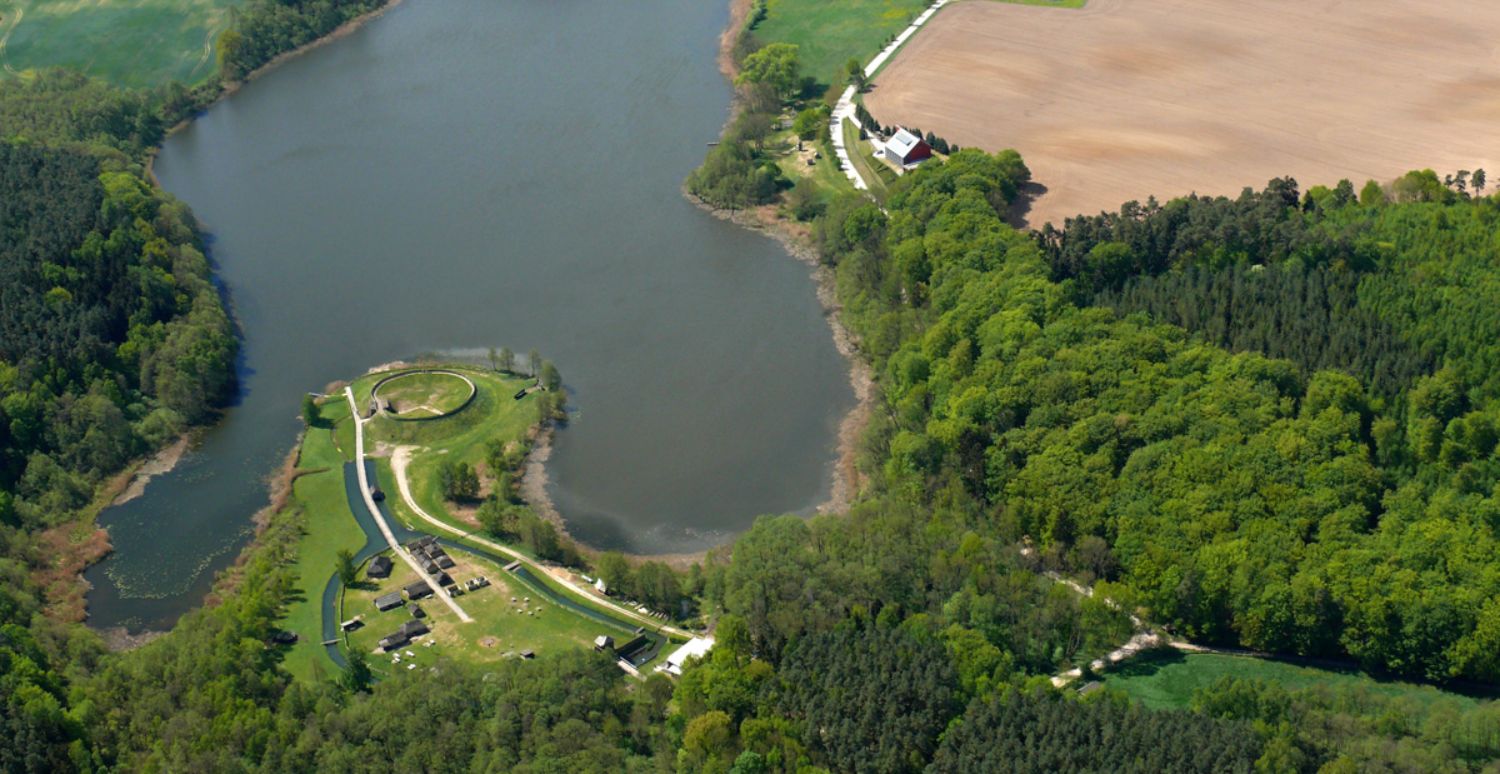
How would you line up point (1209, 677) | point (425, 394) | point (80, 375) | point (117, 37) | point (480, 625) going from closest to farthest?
point (1209, 677)
point (480, 625)
point (80, 375)
point (425, 394)
point (117, 37)

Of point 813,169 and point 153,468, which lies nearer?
point 153,468

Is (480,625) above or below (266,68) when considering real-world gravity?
below

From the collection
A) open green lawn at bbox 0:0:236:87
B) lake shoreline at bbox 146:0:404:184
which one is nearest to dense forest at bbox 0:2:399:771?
lake shoreline at bbox 146:0:404:184

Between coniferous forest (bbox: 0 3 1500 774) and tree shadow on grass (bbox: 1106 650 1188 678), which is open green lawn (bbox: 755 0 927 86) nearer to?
coniferous forest (bbox: 0 3 1500 774)

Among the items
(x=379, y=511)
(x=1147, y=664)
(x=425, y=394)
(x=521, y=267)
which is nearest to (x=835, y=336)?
(x=521, y=267)

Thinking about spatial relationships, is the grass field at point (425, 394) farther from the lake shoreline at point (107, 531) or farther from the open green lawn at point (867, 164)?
the open green lawn at point (867, 164)

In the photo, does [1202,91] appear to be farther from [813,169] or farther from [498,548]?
[498,548]

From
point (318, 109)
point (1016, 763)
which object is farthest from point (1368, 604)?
point (318, 109)
